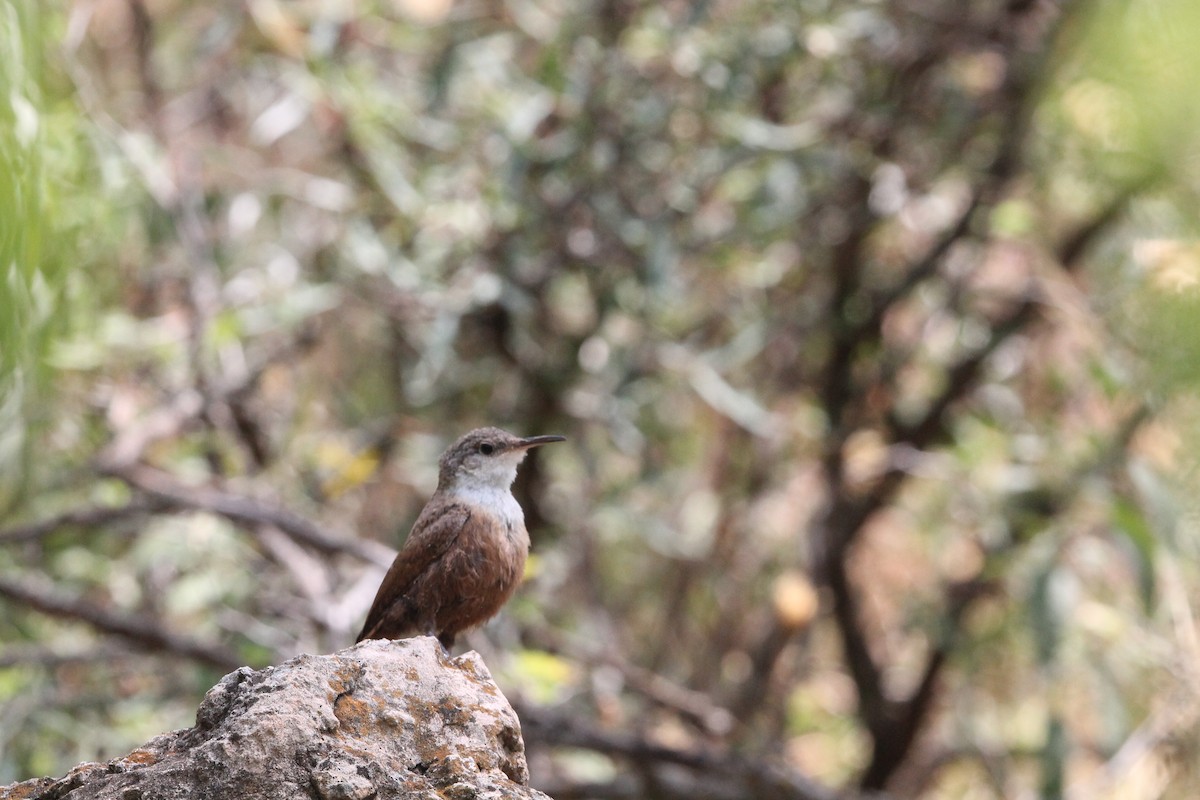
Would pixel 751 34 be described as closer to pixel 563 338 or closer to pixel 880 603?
pixel 563 338

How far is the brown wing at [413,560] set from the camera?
13.7 ft

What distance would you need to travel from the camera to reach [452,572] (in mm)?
4109

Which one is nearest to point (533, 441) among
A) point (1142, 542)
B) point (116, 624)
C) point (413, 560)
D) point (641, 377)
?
point (413, 560)

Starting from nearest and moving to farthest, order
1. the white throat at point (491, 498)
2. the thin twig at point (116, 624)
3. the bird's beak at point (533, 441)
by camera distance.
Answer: the white throat at point (491, 498) → the bird's beak at point (533, 441) → the thin twig at point (116, 624)

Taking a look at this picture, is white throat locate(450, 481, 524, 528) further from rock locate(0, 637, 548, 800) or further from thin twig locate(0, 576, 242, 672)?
rock locate(0, 637, 548, 800)

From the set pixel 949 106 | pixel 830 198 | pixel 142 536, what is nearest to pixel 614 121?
pixel 830 198

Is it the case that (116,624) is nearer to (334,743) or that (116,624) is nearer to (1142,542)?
(334,743)

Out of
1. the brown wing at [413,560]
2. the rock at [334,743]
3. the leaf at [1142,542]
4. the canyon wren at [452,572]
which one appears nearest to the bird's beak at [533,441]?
the canyon wren at [452,572]

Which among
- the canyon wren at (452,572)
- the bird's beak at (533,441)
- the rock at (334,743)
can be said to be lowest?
the canyon wren at (452,572)

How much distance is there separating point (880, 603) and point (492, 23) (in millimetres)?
5088

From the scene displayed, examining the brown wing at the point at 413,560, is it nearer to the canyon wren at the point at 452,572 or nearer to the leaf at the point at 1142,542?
the canyon wren at the point at 452,572

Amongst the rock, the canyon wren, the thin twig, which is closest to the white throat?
the canyon wren

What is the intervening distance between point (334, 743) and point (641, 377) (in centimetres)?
555

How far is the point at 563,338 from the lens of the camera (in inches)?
312
